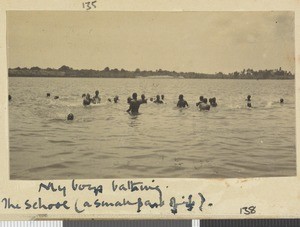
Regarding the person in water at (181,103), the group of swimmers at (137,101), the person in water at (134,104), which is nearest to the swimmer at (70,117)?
the group of swimmers at (137,101)

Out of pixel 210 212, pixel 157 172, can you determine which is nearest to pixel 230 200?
pixel 210 212

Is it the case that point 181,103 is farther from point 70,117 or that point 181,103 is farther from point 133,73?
point 70,117

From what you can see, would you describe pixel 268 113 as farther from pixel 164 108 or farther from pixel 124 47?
pixel 124 47

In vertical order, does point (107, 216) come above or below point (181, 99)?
below
